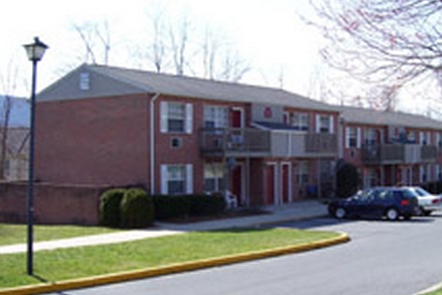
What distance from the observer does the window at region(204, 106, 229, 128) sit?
108 feet

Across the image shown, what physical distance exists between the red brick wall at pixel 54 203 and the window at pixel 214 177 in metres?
6.76

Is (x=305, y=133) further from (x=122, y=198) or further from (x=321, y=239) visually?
(x=321, y=239)

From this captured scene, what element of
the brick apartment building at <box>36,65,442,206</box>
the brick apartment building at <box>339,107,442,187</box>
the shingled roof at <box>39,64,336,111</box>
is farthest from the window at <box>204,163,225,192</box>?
the brick apartment building at <box>339,107,442,187</box>

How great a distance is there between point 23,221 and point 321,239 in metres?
14.8

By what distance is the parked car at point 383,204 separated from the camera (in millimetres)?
28422

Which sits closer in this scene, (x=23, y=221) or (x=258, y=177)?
(x=23, y=221)

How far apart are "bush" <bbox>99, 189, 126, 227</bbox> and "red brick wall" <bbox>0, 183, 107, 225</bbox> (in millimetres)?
618

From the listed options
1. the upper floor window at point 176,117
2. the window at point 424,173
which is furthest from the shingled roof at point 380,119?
the upper floor window at point 176,117

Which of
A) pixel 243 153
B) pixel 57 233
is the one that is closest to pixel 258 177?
pixel 243 153

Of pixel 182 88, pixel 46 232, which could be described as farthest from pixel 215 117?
pixel 46 232

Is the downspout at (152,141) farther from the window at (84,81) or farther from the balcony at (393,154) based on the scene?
the balcony at (393,154)

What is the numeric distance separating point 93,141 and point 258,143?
7480 millimetres

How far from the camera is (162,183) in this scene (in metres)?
30.0

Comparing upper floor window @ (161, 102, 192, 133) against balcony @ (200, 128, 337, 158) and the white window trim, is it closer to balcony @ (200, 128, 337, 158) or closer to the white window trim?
the white window trim
